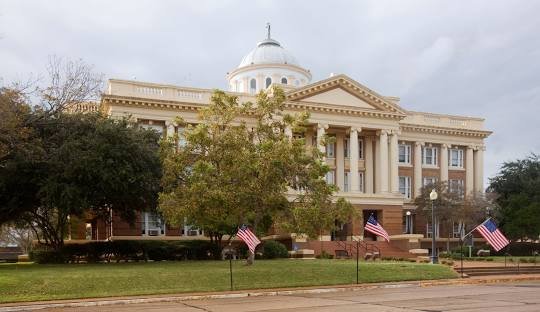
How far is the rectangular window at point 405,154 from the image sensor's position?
6888 cm

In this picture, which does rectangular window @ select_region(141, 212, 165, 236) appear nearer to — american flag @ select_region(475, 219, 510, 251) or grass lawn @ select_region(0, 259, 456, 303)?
grass lawn @ select_region(0, 259, 456, 303)

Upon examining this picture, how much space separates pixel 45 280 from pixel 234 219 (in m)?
10.3

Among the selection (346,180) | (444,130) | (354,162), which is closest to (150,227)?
(346,180)

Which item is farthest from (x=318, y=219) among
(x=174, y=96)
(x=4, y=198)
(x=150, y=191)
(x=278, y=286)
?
(x=174, y=96)

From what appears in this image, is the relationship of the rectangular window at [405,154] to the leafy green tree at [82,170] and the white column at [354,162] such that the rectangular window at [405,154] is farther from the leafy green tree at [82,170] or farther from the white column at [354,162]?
the leafy green tree at [82,170]

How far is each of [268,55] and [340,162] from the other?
63.0ft

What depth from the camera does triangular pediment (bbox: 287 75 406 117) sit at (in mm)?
59094

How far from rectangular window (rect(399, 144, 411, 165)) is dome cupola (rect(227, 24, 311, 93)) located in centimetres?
1445

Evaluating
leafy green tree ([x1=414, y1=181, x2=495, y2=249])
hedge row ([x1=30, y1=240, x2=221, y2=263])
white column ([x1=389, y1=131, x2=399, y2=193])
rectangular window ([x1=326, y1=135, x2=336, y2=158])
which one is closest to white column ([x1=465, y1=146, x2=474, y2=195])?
leafy green tree ([x1=414, y1=181, x2=495, y2=249])

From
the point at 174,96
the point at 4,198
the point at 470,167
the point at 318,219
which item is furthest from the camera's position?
the point at 470,167

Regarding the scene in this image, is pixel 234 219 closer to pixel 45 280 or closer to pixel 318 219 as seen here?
pixel 318 219

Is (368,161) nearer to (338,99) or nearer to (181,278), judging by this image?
(338,99)

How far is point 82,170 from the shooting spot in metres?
34.8

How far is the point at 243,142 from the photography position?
3083 centimetres
